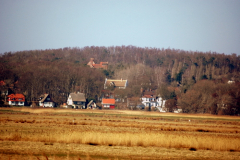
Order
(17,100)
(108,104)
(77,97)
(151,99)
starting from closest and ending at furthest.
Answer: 1. (17,100)
2. (108,104)
3. (77,97)
4. (151,99)

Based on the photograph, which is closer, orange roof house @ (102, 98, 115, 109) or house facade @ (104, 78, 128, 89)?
orange roof house @ (102, 98, 115, 109)

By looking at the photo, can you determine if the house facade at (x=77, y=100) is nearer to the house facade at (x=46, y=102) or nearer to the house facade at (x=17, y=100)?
the house facade at (x=46, y=102)

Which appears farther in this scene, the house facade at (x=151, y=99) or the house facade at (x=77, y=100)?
the house facade at (x=151, y=99)

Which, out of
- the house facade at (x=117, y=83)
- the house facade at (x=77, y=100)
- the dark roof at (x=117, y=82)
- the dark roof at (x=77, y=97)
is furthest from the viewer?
the dark roof at (x=117, y=82)

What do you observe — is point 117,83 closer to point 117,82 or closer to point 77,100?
point 117,82

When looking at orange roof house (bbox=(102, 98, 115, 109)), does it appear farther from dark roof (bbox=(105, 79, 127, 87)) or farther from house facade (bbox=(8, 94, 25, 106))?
dark roof (bbox=(105, 79, 127, 87))

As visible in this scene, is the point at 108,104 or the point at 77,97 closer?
the point at 108,104

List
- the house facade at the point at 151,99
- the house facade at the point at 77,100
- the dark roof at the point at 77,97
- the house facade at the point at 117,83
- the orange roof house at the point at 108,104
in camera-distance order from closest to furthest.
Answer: the orange roof house at the point at 108,104 → the house facade at the point at 77,100 → the dark roof at the point at 77,97 → the house facade at the point at 151,99 → the house facade at the point at 117,83

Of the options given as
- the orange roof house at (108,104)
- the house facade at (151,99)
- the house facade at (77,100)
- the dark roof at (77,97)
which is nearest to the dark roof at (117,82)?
the house facade at (151,99)

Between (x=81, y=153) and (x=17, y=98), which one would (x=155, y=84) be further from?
(x=81, y=153)

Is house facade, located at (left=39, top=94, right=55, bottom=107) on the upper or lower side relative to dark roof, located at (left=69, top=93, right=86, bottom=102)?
lower

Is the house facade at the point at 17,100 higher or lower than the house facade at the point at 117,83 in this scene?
lower

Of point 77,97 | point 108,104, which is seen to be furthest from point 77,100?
point 108,104

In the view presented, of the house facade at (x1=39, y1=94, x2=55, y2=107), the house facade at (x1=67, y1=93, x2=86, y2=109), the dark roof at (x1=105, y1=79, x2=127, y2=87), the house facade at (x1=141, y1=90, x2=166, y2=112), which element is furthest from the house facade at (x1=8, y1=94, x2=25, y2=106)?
the dark roof at (x1=105, y1=79, x2=127, y2=87)
